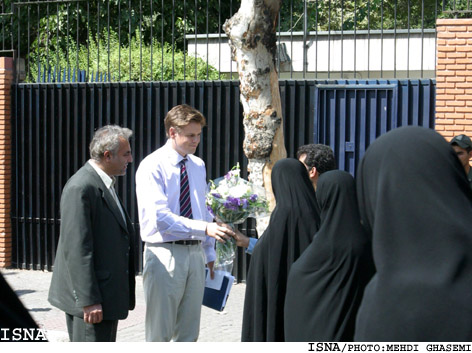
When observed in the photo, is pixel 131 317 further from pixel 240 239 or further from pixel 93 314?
pixel 93 314

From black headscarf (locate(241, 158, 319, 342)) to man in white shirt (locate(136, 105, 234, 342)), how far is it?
0.58 m

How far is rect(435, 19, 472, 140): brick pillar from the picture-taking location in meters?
9.10

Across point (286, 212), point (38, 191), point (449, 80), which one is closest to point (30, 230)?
point (38, 191)

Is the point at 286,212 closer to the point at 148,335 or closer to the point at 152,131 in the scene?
the point at 148,335

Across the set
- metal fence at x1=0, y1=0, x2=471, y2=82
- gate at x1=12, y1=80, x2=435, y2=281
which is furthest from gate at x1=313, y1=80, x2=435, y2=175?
metal fence at x1=0, y1=0, x2=471, y2=82

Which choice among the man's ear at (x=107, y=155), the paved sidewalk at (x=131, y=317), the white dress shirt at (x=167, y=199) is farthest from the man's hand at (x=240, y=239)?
the paved sidewalk at (x=131, y=317)

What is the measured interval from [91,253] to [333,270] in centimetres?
149

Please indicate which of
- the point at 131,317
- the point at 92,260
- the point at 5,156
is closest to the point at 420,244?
the point at 92,260

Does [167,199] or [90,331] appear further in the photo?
[167,199]

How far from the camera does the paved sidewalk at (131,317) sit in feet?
25.7

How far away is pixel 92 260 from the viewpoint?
4.73 meters

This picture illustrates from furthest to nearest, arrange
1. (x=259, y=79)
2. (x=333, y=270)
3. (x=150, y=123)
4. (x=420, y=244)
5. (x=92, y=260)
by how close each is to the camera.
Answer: (x=150, y=123)
(x=259, y=79)
(x=92, y=260)
(x=333, y=270)
(x=420, y=244)

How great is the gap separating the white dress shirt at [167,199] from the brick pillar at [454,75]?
14.5 feet

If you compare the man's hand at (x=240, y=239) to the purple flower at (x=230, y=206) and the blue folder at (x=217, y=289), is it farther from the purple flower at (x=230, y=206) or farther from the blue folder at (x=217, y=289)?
the blue folder at (x=217, y=289)
